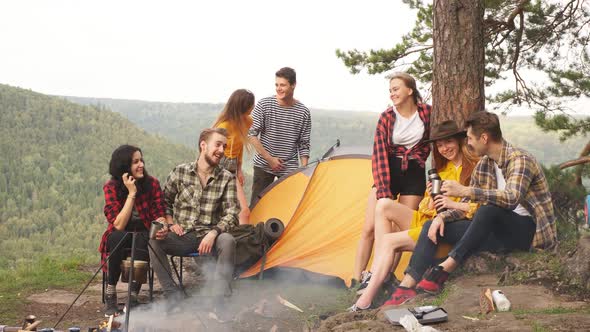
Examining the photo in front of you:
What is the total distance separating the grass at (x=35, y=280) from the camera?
5721mm

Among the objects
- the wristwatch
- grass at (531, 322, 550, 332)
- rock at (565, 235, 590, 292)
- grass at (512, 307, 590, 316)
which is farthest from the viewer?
the wristwatch

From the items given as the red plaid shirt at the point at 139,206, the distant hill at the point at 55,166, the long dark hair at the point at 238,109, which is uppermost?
the long dark hair at the point at 238,109

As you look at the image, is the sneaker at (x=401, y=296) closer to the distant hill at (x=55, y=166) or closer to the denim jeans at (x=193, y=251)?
the denim jeans at (x=193, y=251)

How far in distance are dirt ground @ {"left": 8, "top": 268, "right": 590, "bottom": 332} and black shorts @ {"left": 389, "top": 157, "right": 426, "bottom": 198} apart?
2.60ft

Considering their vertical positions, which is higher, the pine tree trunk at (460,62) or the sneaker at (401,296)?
the pine tree trunk at (460,62)

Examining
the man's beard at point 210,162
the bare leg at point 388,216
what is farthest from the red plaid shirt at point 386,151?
the man's beard at point 210,162

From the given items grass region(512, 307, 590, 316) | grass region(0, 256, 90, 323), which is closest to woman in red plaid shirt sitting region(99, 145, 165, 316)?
grass region(0, 256, 90, 323)

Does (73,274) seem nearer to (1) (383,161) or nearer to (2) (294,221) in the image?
(2) (294,221)

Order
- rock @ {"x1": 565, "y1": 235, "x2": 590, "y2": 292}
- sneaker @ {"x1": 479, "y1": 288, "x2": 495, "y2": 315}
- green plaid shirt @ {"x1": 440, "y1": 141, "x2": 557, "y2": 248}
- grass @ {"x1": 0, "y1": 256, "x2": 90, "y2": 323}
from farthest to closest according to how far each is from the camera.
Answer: grass @ {"x1": 0, "y1": 256, "x2": 90, "y2": 323}, green plaid shirt @ {"x1": 440, "y1": 141, "x2": 557, "y2": 248}, rock @ {"x1": 565, "y1": 235, "x2": 590, "y2": 292}, sneaker @ {"x1": 479, "y1": 288, "x2": 495, "y2": 315}

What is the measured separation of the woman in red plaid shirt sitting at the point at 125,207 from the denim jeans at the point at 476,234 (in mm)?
1863

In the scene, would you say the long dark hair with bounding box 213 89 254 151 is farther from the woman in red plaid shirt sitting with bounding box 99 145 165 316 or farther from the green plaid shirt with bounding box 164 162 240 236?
the woman in red plaid shirt sitting with bounding box 99 145 165 316

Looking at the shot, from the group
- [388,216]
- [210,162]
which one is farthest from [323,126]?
[388,216]

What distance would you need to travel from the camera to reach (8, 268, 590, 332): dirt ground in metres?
3.66

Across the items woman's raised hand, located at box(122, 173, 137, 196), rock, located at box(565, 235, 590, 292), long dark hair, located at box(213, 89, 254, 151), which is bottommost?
rock, located at box(565, 235, 590, 292)
